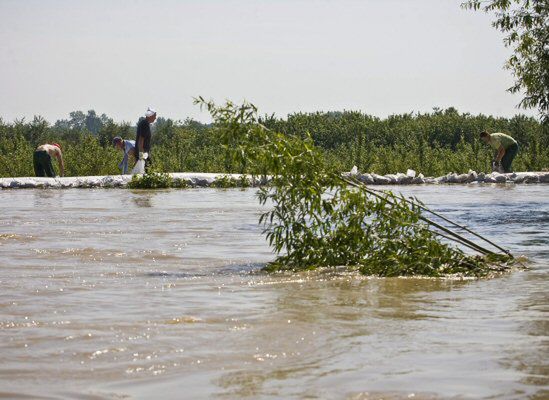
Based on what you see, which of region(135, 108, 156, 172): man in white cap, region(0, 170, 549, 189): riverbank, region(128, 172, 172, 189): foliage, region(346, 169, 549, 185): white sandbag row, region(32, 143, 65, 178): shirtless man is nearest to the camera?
region(135, 108, 156, 172): man in white cap

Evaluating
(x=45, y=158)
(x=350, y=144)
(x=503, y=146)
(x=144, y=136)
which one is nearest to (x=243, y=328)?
(x=144, y=136)

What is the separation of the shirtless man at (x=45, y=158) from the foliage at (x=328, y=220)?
17.8 metres

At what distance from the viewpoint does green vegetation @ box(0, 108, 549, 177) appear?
1225 inches

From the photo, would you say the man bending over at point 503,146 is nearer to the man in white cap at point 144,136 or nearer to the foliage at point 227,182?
the foliage at point 227,182

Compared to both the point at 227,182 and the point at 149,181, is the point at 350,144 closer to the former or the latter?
the point at 227,182

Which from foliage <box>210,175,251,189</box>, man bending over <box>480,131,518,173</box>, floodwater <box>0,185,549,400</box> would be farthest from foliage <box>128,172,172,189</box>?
floodwater <box>0,185,549,400</box>

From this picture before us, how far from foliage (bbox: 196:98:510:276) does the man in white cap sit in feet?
51.6

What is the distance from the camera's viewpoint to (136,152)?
1075 inches

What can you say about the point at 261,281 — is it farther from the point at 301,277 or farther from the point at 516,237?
the point at 516,237

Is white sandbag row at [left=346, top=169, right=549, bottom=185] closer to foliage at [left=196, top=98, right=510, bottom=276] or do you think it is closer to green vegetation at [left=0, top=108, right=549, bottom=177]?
green vegetation at [left=0, top=108, right=549, bottom=177]

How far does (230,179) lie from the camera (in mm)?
28609

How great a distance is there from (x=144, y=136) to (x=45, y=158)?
3.33 m

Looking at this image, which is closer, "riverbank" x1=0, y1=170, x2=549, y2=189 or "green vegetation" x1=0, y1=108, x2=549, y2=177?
"riverbank" x1=0, y1=170, x2=549, y2=189

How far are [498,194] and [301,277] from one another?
50.4ft
